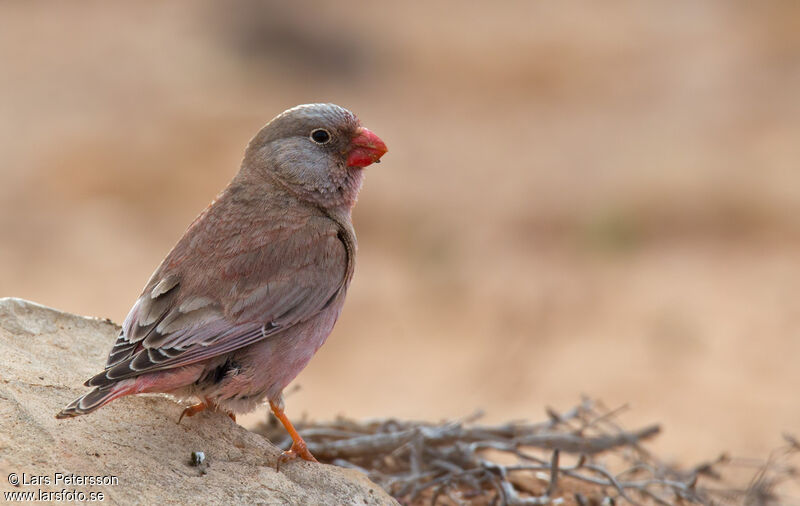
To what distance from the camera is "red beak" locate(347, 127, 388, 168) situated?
186 inches

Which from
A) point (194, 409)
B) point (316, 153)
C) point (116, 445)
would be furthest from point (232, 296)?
point (316, 153)

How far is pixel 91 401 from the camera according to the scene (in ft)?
10.8

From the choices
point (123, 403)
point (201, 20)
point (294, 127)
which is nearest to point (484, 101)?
point (201, 20)

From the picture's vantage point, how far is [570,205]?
12508mm

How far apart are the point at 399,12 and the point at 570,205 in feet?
28.6

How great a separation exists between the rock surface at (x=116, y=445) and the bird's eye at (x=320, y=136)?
4.45ft

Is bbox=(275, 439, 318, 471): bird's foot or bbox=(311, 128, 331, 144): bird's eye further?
bbox=(311, 128, 331, 144): bird's eye

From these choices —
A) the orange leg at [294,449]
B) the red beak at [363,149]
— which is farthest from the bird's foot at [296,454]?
the red beak at [363,149]

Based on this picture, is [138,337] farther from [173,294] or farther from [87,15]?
[87,15]

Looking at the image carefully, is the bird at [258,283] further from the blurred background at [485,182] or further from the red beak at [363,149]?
the blurred background at [485,182]

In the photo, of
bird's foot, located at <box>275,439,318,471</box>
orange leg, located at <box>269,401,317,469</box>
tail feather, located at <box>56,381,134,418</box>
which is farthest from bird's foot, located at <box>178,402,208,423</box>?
tail feather, located at <box>56,381,134,418</box>

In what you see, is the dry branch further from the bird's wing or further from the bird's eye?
the bird's eye

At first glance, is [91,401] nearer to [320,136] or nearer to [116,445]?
[116,445]

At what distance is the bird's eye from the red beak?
122mm
